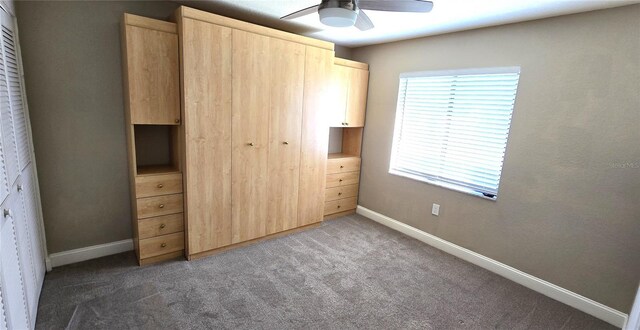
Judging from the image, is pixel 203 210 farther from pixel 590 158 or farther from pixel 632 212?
pixel 632 212

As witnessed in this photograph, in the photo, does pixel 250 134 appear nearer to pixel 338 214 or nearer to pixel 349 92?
pixel 349 92

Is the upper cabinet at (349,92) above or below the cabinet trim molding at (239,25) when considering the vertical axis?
below

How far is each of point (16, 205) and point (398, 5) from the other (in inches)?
99.1

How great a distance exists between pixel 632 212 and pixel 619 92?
850 millimetres

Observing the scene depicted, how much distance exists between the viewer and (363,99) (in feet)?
12.6

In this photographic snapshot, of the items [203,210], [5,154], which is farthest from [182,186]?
[5,154]

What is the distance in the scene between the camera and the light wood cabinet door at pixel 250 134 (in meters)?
2.68

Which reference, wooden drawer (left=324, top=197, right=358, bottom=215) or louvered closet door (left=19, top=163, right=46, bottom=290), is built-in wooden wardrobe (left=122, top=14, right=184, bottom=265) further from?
wooden drawer (left=324, top=197, right=358, bottom=215)

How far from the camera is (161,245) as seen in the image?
2.63 m

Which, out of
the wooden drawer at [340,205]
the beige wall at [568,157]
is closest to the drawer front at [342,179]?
the wooden drawer at [340,205]

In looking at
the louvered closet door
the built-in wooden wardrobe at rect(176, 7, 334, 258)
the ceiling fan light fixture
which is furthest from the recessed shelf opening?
the ceiling fan light fixture

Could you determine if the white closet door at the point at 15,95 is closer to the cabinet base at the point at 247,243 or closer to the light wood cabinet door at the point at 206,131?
the light wood cabinet door at the point at 206,131

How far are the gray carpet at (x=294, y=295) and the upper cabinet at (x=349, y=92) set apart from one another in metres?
1.66

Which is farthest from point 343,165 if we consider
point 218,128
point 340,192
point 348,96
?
point 218,128
